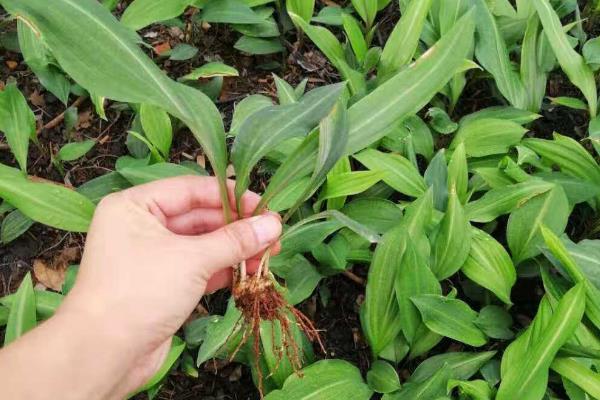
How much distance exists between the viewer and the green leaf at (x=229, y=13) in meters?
2.11

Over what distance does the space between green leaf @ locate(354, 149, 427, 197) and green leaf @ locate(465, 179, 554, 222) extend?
15 centimetres

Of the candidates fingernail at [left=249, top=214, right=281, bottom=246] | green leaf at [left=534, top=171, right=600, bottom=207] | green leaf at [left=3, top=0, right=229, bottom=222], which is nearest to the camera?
green leaf at [left=3, top=0, right=229, bottom=222]

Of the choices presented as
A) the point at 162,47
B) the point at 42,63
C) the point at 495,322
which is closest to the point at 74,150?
the point at 42,63

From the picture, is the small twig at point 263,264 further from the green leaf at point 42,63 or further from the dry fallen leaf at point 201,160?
the green leaf at point 42,63

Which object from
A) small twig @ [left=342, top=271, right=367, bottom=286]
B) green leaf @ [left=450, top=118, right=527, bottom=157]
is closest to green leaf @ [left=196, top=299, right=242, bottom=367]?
small twig @ [left=342, top=271, right=367, bottom=286]

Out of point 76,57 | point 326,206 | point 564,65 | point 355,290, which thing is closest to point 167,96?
point 76,57

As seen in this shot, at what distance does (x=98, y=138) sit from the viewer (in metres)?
2.14

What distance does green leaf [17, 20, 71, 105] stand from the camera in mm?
2027

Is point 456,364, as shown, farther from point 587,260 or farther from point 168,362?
point 168,362

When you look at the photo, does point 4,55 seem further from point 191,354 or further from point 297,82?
point 191,354

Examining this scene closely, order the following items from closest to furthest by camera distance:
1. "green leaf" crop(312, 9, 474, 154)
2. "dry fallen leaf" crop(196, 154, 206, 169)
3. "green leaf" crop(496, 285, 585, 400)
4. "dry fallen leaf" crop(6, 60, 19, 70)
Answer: "green leaf" crop(312, 9, 474, 154)
"green leaf" crop(496, 285, 585, 400)
"dry fallen leaf" crop(196, 154, 206, 169)
"dry fallen leaf" crop(6, 60, 19, 70)

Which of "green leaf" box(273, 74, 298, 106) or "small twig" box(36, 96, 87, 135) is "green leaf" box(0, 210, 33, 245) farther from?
"green leaf" box(273, 74, 298, 106)

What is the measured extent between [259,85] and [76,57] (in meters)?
1.24

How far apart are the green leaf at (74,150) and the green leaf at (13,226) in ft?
0.72
